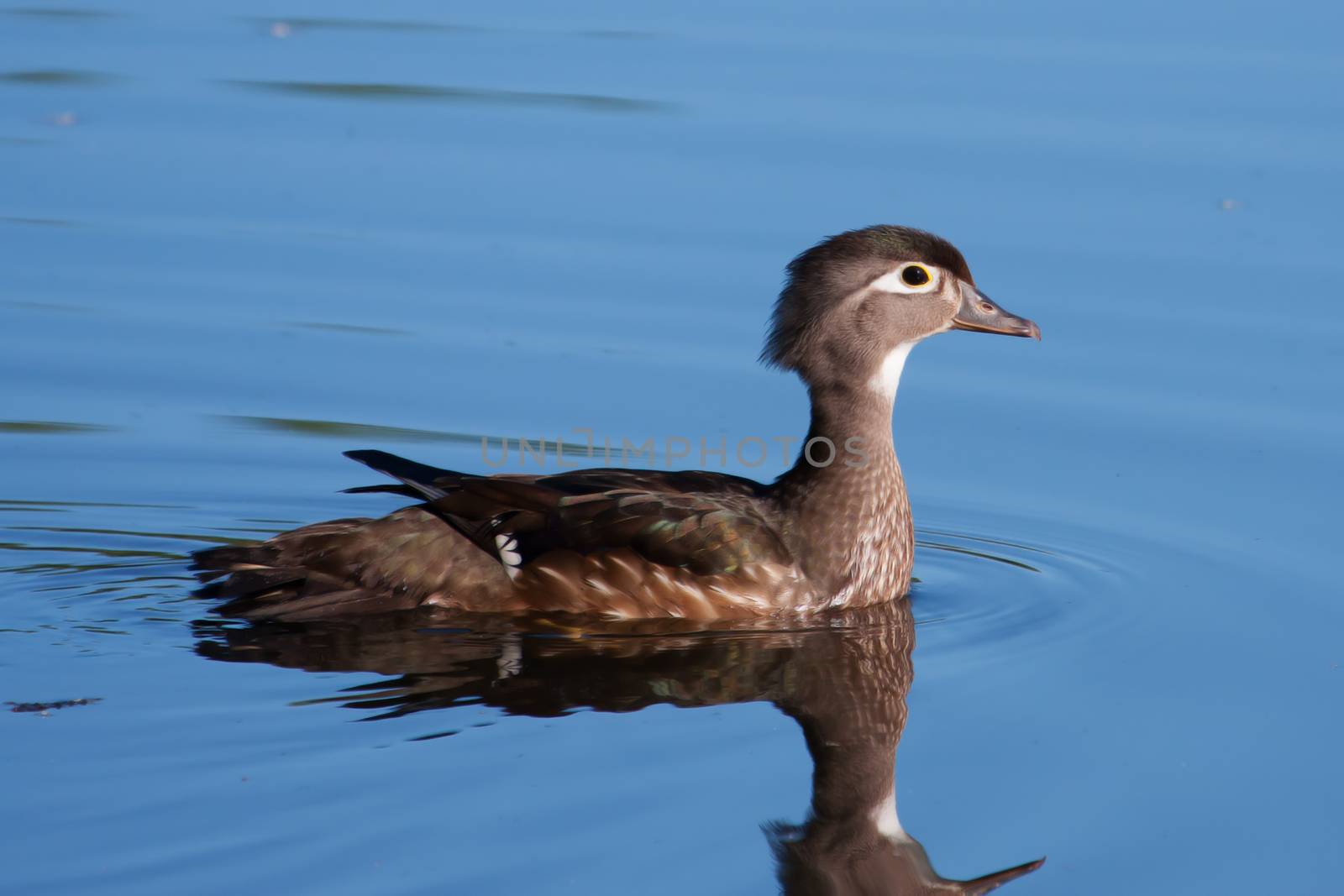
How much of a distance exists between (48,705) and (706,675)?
279 centimetres

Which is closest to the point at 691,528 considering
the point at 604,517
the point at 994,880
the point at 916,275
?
the point at 604,517

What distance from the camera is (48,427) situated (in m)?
11.7

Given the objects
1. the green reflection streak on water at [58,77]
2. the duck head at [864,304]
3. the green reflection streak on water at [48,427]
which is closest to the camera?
the duck head at [864,304]

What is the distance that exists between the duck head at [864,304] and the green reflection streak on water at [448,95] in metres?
6.30

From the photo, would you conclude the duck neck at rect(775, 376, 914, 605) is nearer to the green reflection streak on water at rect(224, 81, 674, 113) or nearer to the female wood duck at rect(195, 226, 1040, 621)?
the female wood duck at rect(195, 226, 1040, 621)

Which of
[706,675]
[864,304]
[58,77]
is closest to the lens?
[706,675]

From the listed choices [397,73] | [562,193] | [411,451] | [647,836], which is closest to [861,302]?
[411,451]

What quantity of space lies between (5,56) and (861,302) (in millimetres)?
10612

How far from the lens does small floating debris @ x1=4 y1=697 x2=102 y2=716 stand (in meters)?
7.90

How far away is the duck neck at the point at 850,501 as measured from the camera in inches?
382

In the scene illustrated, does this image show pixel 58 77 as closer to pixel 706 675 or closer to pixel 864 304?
pixel 864 304

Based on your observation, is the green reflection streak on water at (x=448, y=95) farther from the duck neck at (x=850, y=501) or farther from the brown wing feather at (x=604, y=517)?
the brown wing feather at (x=604, y=517)

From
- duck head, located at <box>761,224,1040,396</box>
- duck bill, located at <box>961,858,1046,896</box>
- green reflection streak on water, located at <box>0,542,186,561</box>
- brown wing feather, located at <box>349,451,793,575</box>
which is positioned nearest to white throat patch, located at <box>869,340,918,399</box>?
duck head, located at <box>761,224,1040,396</box>

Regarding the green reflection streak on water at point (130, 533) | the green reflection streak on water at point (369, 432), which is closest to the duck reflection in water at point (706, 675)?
the green reflection streak on water at point (130, 533)
